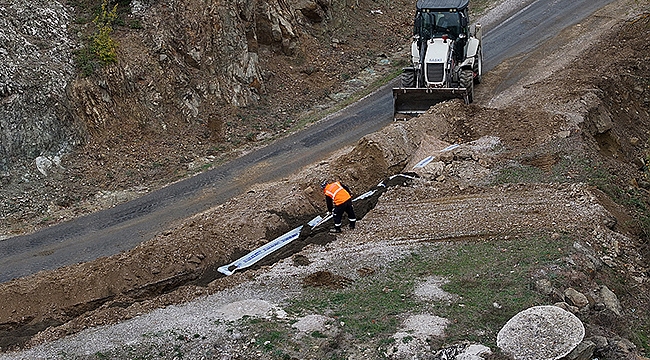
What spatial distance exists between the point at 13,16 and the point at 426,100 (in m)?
12.7

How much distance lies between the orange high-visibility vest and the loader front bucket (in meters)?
6.34

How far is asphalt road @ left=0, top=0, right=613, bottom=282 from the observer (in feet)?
53.0

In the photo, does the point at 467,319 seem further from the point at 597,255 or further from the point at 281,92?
the point at 281,92

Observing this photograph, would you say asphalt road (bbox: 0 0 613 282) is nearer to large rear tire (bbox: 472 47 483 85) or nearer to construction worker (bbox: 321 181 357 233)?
large rear tire (bbox: 472 47 483 85)

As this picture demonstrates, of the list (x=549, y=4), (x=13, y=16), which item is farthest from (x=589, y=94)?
(x=13, y=16)

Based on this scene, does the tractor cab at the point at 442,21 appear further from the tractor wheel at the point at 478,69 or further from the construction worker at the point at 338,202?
the construction worker at the point at 338,202

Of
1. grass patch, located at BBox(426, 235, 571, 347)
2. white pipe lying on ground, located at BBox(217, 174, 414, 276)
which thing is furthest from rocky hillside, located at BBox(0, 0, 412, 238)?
grass patch, located at BBox(426, 235, 571, 347)

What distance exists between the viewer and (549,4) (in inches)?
1145

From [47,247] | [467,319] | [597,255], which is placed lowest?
[597,255]

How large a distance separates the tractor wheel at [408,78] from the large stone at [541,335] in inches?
439

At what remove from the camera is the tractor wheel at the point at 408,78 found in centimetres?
2103

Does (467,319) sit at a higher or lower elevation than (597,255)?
higher

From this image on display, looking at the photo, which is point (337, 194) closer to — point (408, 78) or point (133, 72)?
point (408, 78)

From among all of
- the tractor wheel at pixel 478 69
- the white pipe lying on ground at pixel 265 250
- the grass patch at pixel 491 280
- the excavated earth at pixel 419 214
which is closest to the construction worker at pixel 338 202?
the excavated earth at pixel 419 214
